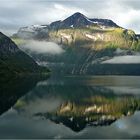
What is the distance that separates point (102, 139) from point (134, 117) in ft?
102

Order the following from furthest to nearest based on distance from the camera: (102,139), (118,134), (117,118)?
(117,118) < (118,134) < (102,139)

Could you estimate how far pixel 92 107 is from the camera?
108 meters

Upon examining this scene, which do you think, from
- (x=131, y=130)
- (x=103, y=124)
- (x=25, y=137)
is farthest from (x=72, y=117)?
(x=25, y=137)

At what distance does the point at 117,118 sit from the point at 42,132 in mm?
26831

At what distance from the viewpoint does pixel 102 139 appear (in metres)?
58.3

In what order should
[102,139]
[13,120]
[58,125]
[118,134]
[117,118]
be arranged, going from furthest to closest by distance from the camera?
[117,118], [13,120], [58,125], [118,134], [102,139]

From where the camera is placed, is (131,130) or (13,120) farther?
(13,120)

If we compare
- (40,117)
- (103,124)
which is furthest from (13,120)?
(103,124)

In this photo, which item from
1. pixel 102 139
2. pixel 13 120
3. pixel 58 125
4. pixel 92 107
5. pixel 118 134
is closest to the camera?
pixel 102 139

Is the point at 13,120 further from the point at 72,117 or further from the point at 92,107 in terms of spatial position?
the point at 92,107

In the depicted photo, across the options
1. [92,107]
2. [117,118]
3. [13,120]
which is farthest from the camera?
[92,107]

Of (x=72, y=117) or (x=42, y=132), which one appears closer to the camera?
(x=42, y=132)

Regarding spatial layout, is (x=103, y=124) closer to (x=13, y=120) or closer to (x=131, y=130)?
(x=131, y=130)

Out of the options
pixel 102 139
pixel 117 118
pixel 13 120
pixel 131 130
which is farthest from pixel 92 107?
pixel 102 139
